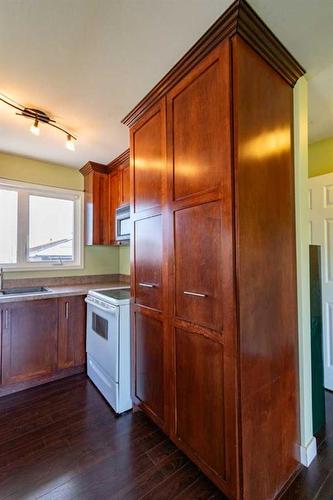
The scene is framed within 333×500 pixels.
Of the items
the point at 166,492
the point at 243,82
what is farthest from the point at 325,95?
the point at 166,492

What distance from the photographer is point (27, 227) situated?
3.05 m

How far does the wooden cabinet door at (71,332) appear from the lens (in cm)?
265

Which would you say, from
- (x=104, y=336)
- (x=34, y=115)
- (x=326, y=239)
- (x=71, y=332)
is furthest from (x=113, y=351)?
(x=326, y=239)

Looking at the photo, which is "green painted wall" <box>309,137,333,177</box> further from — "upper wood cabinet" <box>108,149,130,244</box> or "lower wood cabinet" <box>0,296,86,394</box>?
"lower wood cabinet" <box>0,296,86,394</box>

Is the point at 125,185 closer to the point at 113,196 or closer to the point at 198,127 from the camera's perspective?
the point at 113,196

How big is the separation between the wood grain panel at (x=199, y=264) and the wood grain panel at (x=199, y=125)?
15 centimetres

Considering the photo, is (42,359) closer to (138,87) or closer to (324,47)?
(138,87)

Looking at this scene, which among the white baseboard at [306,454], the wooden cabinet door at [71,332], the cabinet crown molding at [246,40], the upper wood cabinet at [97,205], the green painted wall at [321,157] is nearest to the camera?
the cabinet crown molding at [246,40]

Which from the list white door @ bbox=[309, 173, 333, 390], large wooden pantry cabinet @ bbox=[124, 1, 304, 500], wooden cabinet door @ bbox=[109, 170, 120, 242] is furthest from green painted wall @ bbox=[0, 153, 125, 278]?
white door @ bbox=[309, 173, 333, 390]

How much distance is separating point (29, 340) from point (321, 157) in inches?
138

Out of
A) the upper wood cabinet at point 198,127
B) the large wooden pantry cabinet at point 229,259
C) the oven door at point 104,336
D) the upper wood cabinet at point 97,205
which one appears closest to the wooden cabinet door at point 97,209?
the upper wood cabinet at point 97,205

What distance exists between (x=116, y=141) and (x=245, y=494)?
2872 mm

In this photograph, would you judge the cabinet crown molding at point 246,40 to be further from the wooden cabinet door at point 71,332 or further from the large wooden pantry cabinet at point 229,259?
the wooden cabinet door at point 71,332

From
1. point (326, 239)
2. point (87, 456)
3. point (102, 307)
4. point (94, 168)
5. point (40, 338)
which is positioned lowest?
point (87, 456)
